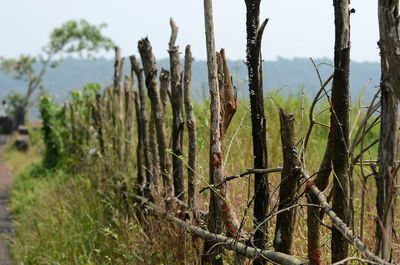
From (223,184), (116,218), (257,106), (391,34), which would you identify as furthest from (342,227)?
(116,218)

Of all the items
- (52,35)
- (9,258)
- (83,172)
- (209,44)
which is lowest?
(9,258)

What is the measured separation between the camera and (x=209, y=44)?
3.45m

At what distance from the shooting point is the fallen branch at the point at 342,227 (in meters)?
2.13

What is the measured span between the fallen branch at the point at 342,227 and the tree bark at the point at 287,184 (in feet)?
0.25

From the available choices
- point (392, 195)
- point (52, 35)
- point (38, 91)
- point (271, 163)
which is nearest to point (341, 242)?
point (392, 195)

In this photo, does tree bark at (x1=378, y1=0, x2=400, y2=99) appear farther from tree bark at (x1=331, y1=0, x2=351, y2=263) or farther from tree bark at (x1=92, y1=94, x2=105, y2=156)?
tree bark at (x1=92, y1=94, x2=105, y2=156)

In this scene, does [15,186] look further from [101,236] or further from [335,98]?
[335,98]

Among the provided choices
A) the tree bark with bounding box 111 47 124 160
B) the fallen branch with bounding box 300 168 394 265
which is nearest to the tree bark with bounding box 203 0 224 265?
the fallen branch with bounding box 300 168 394 265

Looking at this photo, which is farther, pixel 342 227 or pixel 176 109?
pixel 176 109

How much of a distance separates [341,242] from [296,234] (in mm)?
1145

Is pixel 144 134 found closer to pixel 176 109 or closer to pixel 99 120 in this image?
pixel 176 109

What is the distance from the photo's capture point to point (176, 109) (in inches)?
189

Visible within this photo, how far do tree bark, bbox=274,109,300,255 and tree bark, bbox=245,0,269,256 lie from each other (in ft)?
0.45

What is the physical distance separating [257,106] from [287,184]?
1.33ft
